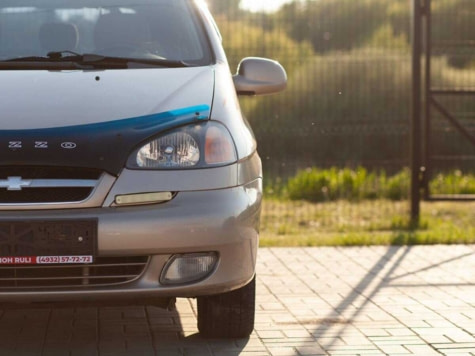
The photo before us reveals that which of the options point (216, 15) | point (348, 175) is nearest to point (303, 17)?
point (216, 15)

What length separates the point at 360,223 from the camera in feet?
34.1

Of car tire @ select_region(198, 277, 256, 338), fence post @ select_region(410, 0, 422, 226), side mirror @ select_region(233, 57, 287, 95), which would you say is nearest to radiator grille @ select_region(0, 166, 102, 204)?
car tire @ select_region(198, 277, 256, 338)

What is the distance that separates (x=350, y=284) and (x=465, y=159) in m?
3.71

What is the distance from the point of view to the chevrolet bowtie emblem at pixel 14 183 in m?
4.55

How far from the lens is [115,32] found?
5.80 meters

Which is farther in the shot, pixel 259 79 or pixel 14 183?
pixel 259 79

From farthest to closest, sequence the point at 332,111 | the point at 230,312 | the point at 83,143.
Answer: the point at 332,111 → the point at 230,312 → the point at 83,143

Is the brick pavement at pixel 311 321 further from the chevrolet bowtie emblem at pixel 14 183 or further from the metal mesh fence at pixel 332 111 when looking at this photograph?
the metal mesh fence at pixel 332 111

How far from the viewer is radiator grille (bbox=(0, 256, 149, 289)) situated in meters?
4.58

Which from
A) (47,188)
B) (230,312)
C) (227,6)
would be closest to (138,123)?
(47,188)

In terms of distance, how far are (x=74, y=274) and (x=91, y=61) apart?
4.27 ft

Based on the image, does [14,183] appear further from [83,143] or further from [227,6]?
[227,6]

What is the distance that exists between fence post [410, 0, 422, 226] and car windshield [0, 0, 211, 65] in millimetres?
3940

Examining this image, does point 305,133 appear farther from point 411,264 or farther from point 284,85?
point 284,85
